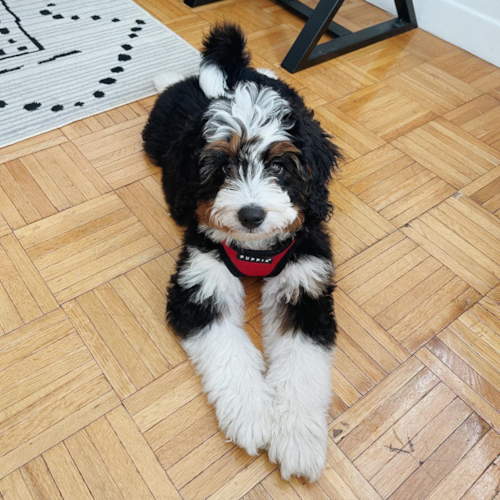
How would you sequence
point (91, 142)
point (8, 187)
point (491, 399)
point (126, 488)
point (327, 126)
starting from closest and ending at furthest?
point (126, 488) → point (491, 399) → point (8, 187) → point (91, 142) → point (327, 126)

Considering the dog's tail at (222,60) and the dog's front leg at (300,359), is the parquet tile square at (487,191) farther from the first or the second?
the dog's tail at (222,60)

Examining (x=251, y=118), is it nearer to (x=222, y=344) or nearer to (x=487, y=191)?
(x=222, y=344)

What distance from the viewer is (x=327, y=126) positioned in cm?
219

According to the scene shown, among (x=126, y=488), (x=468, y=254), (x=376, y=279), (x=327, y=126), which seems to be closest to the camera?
(x=126, y=488)

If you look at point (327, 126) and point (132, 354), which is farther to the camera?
point (327, 126)

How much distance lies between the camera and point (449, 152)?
2115mm

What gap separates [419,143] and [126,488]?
193 centimetres

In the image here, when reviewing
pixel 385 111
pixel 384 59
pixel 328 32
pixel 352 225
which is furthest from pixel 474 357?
pixel 328 32

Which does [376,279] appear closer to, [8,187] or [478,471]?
[478,471]

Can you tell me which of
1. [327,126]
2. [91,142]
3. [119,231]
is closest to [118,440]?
[119,231]

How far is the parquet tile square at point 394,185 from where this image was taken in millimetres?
1853

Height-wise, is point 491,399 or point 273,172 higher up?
point 273,172

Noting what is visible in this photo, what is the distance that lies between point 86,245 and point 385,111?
1.67m

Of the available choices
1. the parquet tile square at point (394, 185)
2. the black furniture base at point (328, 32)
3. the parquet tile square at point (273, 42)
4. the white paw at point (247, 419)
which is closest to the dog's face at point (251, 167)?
the white paw at point (247, 419)
